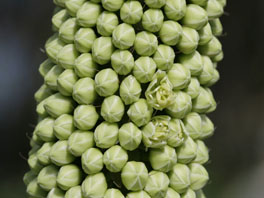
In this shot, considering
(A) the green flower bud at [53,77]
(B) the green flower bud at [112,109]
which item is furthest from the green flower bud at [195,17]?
(A) the green flower bud at [53,77]

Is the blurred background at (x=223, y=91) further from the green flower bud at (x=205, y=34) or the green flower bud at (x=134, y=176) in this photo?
the green flower bud at (x=134, y=176)

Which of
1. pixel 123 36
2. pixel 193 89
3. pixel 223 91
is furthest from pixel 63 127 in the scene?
pixel 223 91

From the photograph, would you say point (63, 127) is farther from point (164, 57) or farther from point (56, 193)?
point (164, 57)

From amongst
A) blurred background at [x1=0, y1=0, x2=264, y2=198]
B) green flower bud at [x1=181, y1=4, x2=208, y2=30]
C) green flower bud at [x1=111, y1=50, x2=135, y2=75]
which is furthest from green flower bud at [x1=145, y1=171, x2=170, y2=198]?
blurred background at [x1=0, y1=0, x2=264, y2=198]

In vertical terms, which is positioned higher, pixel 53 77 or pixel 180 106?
pixel 53 77

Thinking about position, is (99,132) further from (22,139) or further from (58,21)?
(22,139)
